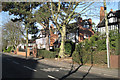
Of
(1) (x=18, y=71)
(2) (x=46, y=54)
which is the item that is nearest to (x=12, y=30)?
(2) (x=46, y=54)

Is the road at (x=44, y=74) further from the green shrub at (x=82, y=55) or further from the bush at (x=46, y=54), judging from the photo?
the bush at (x=46, y=54)

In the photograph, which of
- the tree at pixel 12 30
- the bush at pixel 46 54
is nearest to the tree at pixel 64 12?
the bush at pixel 46 54

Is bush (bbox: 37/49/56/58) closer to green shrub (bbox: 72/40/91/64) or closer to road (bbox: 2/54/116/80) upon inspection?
green shrub (bbox: 72/40/91/64)

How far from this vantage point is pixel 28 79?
906 cm

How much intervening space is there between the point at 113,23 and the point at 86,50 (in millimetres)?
16246

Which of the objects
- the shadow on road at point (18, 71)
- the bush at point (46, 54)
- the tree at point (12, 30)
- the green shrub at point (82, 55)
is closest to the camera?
the shadow on road at point (18, 71)

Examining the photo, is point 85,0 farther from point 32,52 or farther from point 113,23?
point 32,52

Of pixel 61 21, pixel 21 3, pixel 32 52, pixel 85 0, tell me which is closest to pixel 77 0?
pixel 85 0

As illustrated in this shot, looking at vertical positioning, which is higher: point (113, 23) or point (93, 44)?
point (113, 23)

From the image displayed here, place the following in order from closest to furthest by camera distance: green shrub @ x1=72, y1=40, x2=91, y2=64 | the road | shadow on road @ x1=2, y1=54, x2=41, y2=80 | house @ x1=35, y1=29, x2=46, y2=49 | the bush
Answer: the road → shadow on road @ x1=2, y1=54, x2=41, y2=80 → green shrub @ x1=72, y1=40, x2=91, y2=64 → the bush → house @ x1=35, y1=29, x2=46, y2=49

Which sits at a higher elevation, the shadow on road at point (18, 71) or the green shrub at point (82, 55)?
the green shrub at point (82, 55)

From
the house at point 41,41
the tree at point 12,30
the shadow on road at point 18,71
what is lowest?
the shadow on road at point 18,71

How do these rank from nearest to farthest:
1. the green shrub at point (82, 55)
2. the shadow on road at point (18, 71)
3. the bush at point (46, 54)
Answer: the shadow on road at point (18, 71), the green shrub at point (82, 55), the bush at point (46, 54)

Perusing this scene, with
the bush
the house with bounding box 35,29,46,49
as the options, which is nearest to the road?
the bush
